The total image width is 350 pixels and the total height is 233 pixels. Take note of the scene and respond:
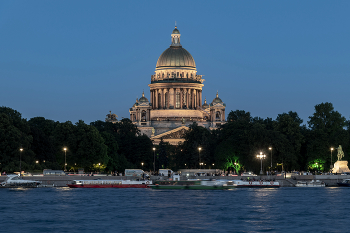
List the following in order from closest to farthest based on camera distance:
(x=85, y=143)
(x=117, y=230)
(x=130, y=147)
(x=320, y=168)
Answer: (x=117, y=230), (x=85, y=143), (x=320, y=168), (x=130, y=147)

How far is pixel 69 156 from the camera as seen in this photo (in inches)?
4825

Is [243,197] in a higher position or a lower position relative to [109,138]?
lower

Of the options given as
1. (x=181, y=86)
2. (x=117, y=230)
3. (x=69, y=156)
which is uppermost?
(x=181, y=86)

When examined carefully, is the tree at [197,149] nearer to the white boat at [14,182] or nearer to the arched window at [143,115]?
the white boat at [14,182]

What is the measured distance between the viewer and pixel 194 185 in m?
106

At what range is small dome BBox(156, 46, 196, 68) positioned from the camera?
193500mm

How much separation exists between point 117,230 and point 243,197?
30.2m

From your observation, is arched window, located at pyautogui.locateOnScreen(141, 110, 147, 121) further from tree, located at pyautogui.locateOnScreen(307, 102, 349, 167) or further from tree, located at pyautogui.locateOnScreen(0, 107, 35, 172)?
tree, located at pyautogui.locateOnScreen(0, 107, 35, 172)

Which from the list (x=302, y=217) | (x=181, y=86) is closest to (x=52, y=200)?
(x=302, y=217)

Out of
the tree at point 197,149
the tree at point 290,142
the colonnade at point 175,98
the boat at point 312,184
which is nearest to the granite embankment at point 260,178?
the boat at point 312,184

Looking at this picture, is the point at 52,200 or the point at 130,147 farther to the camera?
the point at 130,147

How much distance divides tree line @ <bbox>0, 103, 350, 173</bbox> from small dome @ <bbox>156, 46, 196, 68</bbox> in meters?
45.4

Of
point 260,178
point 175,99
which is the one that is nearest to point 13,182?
point 260,178

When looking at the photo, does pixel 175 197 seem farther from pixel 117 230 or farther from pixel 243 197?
pixel 117 230
